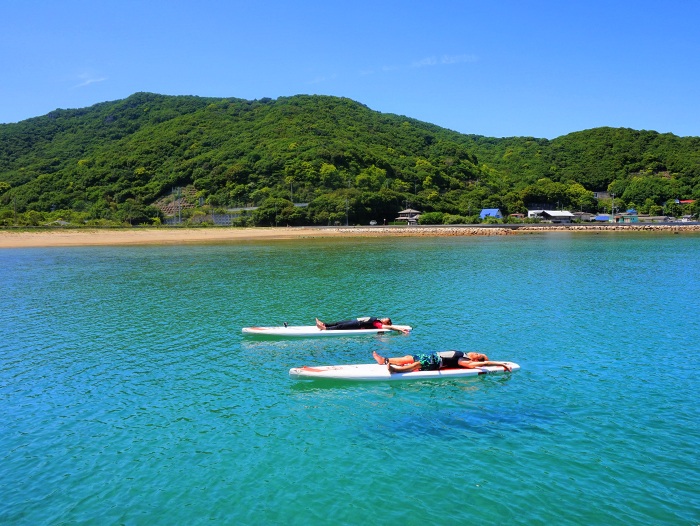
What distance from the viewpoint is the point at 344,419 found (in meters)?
12.0

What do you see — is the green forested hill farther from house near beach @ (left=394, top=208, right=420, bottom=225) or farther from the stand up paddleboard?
the stand up paddleboard

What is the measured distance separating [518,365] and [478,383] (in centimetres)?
190

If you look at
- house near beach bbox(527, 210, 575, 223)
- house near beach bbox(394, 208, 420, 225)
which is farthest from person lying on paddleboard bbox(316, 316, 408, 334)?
house near beach bbox(527, 210, 575, 223)

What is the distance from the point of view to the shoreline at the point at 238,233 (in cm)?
7675

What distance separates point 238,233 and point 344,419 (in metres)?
89.9

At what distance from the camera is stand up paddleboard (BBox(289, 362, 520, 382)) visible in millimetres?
14406

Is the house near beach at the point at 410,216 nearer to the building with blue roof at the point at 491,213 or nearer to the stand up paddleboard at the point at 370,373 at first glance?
the building with blue roof at the point at 491,213

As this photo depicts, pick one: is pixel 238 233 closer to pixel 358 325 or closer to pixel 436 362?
pixel 358 325

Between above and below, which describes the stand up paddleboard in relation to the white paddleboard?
below

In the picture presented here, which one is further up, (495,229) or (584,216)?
(584,216)

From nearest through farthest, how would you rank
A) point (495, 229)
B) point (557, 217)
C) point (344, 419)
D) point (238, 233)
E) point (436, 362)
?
point (344, 419), point (436, 362), point (238, 233), point (495, 229), point (557, 217)

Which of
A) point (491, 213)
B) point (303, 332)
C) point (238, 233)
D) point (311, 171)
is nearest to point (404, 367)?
point (303, 332)

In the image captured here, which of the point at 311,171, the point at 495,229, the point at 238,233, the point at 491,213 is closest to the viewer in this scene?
the point at 238,233

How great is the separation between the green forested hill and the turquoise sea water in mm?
94474
